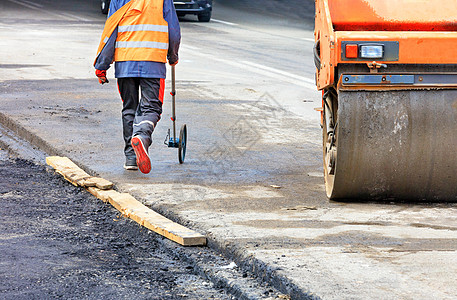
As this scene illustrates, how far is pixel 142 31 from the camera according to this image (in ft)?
24.6

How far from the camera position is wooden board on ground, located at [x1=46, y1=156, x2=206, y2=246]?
18.2 ft

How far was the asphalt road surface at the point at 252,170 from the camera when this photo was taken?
4.72m

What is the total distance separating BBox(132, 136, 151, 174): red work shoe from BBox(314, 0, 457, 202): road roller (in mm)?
1744

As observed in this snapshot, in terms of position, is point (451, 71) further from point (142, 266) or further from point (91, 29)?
point (91, 29)

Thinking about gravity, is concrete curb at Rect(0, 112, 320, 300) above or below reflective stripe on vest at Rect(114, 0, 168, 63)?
below

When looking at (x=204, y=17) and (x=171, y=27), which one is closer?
(x=171, y=27)

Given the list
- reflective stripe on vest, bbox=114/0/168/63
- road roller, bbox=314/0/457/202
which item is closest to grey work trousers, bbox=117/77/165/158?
reflective stripe on vest, bbox=114/0/168/63

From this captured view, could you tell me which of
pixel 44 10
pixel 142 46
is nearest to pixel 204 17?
pixel 44 10

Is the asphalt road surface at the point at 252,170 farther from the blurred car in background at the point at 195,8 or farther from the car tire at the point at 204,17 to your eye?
the car tire at the point at 204,17

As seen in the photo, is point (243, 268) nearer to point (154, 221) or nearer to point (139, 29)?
point (154, 221)

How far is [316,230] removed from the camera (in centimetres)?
552

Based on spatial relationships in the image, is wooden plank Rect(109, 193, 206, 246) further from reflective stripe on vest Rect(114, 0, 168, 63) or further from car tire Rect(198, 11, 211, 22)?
Answer: car tire Rect(198, 11, 211, 22)

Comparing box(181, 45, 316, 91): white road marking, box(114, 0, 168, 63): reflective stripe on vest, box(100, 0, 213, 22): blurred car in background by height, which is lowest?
box(100, 0, 213, 22): blurred car in background

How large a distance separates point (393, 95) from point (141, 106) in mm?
2583
